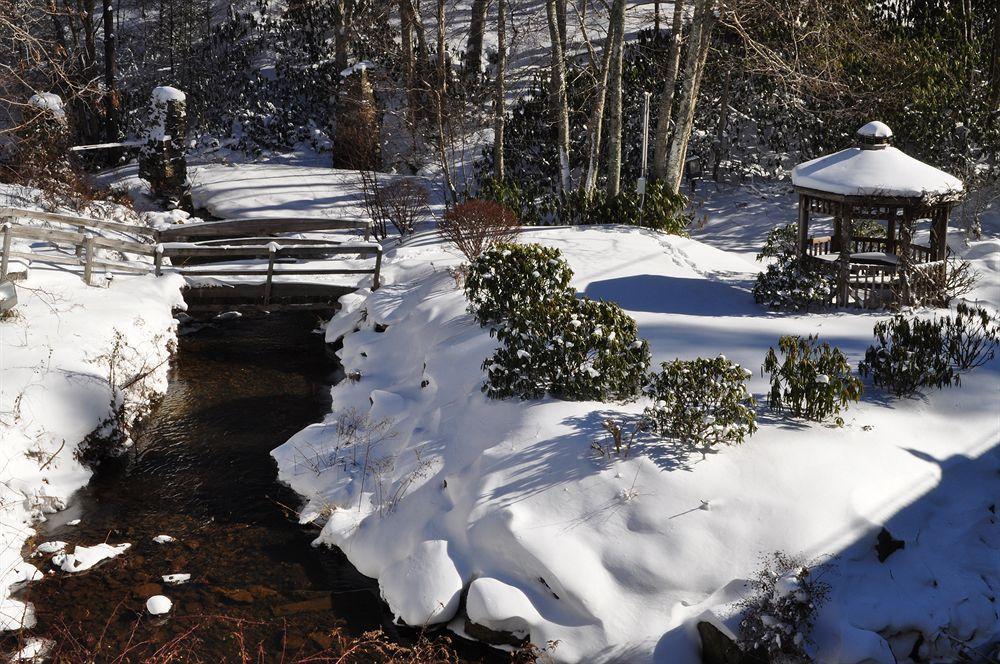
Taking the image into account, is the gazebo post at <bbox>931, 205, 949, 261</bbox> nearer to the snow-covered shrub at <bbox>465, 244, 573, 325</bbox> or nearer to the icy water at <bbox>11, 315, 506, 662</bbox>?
the snow-covered shrub at <bbox>465, 244, 573, 325</bbox>

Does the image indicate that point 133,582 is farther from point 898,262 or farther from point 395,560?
point 898,262

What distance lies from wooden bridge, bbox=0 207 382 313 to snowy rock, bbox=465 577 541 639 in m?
8.54

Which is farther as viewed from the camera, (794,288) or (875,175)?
(794,288)

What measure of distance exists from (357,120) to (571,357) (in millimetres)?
16029

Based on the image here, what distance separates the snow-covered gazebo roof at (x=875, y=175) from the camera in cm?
1123

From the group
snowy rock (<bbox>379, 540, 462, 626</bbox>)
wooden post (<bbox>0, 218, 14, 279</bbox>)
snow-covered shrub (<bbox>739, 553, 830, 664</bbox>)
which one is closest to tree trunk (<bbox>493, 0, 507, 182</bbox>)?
wooden post (<bbox>0, 218, 14, 279</bbox>)

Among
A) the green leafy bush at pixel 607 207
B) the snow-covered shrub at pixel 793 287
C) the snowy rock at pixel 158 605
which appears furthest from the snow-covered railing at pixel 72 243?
the snow-covered shrub at pixel 793 287

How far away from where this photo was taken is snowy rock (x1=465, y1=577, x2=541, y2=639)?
6.73m

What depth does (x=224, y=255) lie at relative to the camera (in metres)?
14.8

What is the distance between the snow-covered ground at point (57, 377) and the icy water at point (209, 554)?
257 mm

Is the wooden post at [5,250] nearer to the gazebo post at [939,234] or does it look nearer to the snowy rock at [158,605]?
the snowy rock at [158,605]

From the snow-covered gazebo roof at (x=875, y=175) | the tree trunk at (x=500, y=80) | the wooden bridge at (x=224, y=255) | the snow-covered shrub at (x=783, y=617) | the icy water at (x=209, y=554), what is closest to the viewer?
the snow-covered shrub at (x=783, y=617)

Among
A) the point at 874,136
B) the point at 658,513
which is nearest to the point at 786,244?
the point at 874,136

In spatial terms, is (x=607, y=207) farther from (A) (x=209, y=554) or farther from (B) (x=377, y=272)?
(A) (x=209, y=554)
